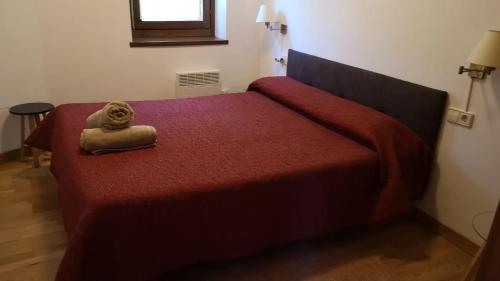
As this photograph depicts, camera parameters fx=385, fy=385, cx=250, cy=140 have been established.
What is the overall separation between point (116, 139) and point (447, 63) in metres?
1.82

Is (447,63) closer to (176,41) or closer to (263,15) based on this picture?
(263,15)

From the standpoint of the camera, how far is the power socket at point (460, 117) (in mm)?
2066

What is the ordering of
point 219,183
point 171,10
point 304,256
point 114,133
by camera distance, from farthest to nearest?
point 171,10, point 304,256, point 114,133, point 219,183

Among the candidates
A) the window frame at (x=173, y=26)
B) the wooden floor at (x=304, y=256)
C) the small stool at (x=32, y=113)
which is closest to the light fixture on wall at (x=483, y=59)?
the wooden floor at (x=304, y=256)

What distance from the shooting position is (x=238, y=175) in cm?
175

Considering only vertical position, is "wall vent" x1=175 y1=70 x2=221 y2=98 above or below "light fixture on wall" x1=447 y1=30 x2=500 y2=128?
below

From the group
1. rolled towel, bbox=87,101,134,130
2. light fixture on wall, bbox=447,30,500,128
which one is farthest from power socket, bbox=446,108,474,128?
rolled towel, bbox=87,101,134,130

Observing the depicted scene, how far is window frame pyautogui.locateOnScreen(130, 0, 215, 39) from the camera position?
360 cm

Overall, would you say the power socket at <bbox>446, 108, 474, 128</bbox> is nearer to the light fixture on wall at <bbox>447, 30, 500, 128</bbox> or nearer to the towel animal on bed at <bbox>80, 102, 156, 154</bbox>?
the light fixture on wall at <bbox>447, 30, 500, 128</bbox>

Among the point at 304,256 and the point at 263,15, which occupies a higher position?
the point at 263,15

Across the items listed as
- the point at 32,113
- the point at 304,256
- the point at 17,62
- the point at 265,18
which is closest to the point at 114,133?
the point at 304,256

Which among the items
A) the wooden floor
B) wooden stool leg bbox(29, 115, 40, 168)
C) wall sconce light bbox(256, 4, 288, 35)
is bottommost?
the wooden floor

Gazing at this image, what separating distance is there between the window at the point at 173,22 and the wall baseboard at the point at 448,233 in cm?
243

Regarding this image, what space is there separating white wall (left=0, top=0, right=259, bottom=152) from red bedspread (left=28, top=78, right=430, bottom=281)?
2.36 ft
